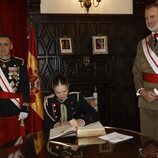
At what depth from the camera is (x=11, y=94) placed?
328 centimetres

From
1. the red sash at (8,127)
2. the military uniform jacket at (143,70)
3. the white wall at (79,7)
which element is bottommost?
the red sash at (8,127)

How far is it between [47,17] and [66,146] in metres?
2.70

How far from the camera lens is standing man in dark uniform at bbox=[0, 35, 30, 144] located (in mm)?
3266

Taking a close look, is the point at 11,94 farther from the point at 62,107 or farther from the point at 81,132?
the point at 81,132

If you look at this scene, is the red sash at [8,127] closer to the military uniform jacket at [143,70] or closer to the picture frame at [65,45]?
the military uniform jacket at [143,70]

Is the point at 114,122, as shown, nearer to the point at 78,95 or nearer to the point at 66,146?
the point at 78,95

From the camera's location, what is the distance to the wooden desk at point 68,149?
1892mm

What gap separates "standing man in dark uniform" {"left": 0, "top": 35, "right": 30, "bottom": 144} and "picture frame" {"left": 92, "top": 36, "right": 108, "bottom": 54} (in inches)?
58.5

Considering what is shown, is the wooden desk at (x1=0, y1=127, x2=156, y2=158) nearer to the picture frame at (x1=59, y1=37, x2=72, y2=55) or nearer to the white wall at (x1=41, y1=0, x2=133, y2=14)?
the picture frame at (x1=59, y1=37, x2=72, y2=55)

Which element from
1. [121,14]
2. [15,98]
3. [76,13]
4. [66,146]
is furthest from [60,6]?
[66,146]

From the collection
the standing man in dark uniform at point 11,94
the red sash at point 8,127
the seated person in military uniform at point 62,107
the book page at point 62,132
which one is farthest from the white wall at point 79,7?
the book page at point 62,132

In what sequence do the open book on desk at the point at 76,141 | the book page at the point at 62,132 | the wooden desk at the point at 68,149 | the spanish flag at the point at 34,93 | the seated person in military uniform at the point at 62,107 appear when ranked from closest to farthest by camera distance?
the wooden desk at the point at 68,149 → the open book on desk at the point at 76,141 → the book page at the point at 62,132 → the seated person in military uniform at the point at 62,107 → the spanish flag at the point at 34,93

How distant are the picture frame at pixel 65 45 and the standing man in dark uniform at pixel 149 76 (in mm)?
1595

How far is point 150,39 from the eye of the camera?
297 cm
